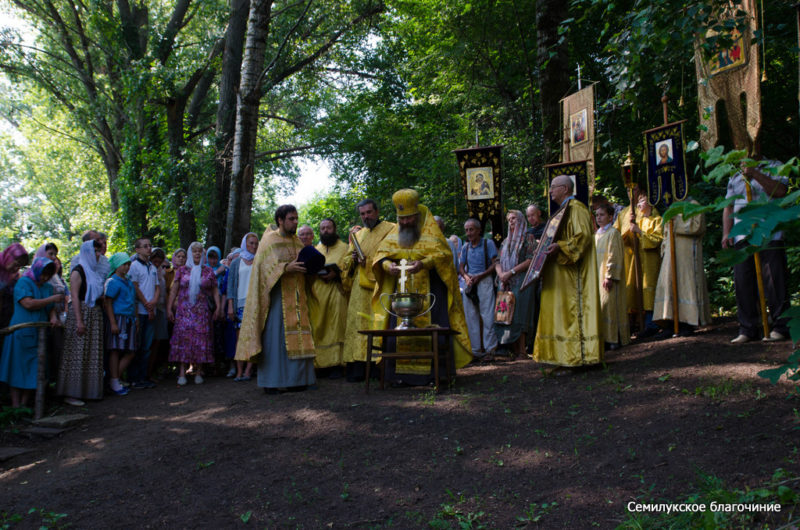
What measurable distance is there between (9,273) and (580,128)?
766 centimetres

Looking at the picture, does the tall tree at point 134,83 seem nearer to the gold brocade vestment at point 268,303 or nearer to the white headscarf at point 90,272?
the white headscarf at point 90,272

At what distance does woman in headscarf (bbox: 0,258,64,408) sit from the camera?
22.0 feet

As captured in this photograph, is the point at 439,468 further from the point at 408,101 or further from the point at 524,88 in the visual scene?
the point at 408,101

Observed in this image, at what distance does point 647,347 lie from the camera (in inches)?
298

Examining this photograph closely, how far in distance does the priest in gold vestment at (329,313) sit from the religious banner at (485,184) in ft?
7.60

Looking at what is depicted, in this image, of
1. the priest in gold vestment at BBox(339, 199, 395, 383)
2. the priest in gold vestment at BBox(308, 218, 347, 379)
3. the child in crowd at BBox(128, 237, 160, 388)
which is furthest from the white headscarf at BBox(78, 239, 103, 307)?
the priest in gold vestment at BBox(339, 199, 395, 383)

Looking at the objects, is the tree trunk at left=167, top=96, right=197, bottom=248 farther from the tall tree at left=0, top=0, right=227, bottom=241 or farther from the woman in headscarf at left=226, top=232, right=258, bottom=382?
the woman in headscarf at left=226, top=232, right=258, bottom=382

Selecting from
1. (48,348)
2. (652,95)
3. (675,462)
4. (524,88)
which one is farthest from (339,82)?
(675,462)

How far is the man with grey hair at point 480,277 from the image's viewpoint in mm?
9008

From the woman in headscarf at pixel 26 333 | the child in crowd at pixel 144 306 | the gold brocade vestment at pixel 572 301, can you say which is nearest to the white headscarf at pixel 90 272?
the woman in headscarf at pixel 26 333

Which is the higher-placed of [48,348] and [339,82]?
[339,82]

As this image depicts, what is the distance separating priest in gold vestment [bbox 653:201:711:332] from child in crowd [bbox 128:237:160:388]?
21.7ft

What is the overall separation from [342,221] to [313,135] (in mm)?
7580

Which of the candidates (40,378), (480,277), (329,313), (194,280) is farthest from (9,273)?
(480,277)
